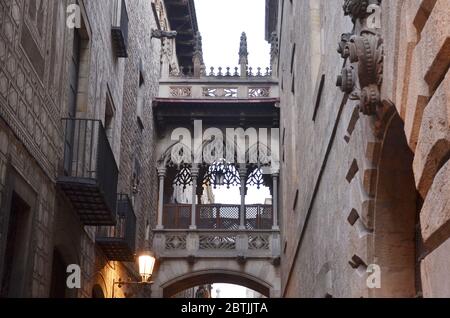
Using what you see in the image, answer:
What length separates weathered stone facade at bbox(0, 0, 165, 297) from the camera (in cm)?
795

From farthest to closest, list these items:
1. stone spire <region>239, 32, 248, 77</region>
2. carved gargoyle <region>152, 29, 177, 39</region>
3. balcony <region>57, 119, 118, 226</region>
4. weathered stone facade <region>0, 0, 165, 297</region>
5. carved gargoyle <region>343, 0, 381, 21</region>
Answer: stone spire <region>239, 32, 248, 77</region>
carved gargoyle <region>152, 29, 177, 39</region>
balcony <region>57, 119, 118, 226</region>
weathered stone facade <region>0, 0, 165, 297</region>
carved gargoyle <region>343, 0, 381, 21</region>

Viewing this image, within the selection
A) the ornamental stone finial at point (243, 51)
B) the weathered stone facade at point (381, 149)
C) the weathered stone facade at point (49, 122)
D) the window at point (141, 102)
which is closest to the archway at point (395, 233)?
the weathered stone facade at point (381, 149)

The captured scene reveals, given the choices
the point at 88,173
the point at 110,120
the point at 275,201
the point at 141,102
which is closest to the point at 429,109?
the point at 88,173

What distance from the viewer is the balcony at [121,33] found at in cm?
→ 1538

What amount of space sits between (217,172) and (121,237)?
11829 millimetres

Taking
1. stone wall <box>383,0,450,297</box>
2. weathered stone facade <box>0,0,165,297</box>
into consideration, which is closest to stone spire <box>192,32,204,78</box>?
weathered stone facade <box>0,0,165,297</box>

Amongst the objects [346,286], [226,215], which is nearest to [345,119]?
[346,286]

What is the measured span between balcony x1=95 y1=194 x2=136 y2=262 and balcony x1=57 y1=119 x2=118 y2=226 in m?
1.48

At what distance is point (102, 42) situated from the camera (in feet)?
46.4

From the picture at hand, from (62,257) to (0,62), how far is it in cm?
465

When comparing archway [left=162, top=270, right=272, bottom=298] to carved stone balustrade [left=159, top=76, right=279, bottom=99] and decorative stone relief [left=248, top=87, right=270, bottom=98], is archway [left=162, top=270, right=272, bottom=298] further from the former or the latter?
decorative stone relief [left=248, top=87, right=270, bottom=98]

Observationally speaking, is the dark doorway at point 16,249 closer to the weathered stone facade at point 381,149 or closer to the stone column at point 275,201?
the weathered stone facade at point 381,149

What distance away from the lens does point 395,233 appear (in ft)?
19.8

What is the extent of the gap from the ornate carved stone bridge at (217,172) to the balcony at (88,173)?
11.8m
